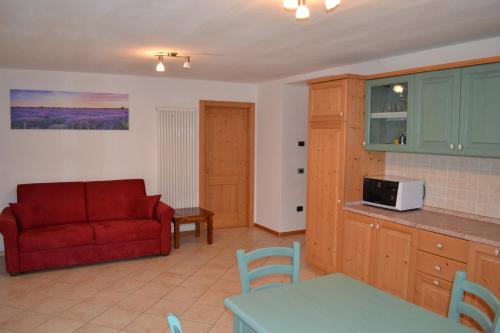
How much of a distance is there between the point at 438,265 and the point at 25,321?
3397 mm

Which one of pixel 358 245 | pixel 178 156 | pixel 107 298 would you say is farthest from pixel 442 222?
pixel 178 156

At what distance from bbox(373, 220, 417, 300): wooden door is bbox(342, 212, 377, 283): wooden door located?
83mm

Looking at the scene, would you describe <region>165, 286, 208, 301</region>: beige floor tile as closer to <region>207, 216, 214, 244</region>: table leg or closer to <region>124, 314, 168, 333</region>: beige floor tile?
<region>124, 314, 168, 333</region>: beige floor tile

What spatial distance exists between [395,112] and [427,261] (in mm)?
1413

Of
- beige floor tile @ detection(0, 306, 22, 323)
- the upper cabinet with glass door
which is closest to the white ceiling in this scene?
the upper cabinet with glass door

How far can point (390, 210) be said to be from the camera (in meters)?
3.87

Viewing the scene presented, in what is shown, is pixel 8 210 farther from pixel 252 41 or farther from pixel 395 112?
pixel 395 112

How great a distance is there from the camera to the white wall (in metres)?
5.22

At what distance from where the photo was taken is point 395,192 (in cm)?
379

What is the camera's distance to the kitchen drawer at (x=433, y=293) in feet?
10.3

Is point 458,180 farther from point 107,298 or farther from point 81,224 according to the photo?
point 81,224

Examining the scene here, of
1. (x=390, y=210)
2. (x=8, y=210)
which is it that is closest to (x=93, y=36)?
(x=8, y=210)

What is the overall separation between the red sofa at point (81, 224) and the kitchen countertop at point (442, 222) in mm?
2535

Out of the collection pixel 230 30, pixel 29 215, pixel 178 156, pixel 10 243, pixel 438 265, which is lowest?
pixel 10 243
